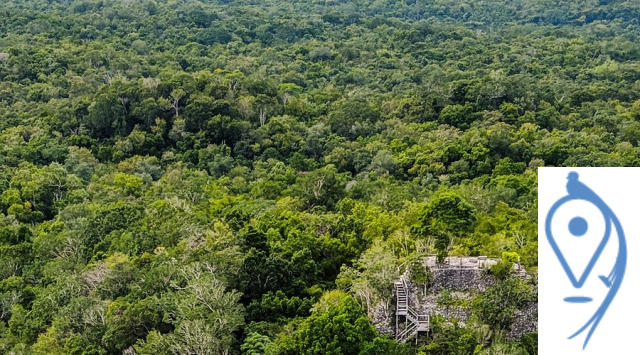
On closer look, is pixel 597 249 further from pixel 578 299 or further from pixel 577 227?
pixel 578 299

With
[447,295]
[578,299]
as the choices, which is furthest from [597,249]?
[447,295]

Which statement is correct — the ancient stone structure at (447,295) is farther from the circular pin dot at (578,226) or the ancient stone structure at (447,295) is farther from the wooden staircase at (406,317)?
the circular pin dot at (578,226)

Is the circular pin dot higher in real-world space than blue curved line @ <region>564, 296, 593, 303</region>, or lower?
higher

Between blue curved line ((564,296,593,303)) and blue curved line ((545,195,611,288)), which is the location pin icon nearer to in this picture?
blue curved line ((545,195,611,288))

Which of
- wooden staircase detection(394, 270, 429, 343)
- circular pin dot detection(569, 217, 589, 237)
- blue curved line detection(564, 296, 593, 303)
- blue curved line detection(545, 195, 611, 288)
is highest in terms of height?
circular pin dot detection(569, 217, 589, 237)

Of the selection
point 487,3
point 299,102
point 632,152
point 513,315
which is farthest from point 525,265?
point 487,3

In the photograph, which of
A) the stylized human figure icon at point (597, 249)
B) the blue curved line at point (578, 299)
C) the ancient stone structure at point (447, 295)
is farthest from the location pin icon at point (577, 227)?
the ancient stone structure at point (447, 295)

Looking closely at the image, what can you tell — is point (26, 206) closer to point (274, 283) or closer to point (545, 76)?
point (274, 283)

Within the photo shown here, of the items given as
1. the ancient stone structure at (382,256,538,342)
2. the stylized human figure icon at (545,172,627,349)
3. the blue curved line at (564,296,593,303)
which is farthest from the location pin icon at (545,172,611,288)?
the ancient stone structure at (382,256,538,342)
